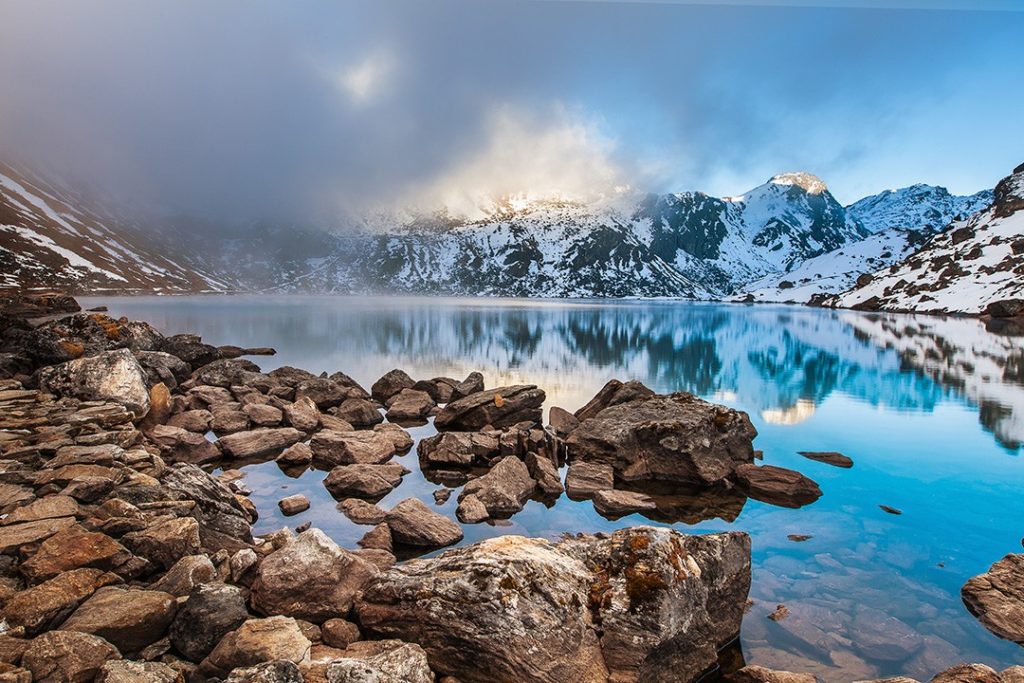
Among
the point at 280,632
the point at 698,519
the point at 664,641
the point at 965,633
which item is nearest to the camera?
the point at 280,632

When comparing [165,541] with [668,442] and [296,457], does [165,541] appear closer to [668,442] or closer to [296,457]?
[296,457]

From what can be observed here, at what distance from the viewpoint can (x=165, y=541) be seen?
9430 mm

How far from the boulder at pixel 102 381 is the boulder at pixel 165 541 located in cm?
1191

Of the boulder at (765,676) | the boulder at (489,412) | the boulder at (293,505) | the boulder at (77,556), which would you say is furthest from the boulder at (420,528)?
the boulder at (489,412)

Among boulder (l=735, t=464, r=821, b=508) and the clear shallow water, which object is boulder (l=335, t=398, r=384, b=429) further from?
boulder (l=735, t=464, r=821, b=508)

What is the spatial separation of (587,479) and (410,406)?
1213 centimetres

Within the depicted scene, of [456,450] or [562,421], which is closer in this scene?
[456,450]

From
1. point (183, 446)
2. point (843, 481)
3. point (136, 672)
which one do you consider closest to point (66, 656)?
point (136, 672)

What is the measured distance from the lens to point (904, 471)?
20.1 metres

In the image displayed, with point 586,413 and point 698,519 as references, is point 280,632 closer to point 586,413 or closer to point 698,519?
point 698,519

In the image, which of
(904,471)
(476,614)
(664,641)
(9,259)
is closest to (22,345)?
(476,614)

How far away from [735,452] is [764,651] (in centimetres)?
1085

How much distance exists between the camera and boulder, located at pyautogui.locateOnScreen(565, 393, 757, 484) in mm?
18172

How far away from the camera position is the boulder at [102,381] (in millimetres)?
19672
